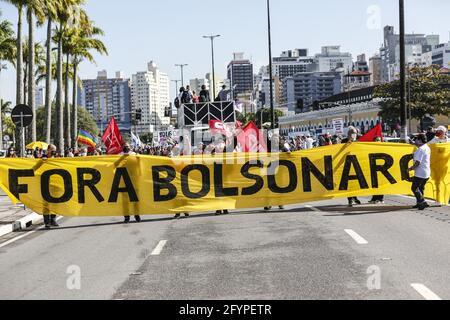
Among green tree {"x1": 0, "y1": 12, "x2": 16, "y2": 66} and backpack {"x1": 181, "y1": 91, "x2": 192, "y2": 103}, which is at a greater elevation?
green tree {"x1": 0, "y1": 12, "x2": 16, "y2": 66}

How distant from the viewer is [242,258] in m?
10.7

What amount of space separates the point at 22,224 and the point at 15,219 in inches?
27.0

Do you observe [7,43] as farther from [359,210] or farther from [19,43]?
[359,210]

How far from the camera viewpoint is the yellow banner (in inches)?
667

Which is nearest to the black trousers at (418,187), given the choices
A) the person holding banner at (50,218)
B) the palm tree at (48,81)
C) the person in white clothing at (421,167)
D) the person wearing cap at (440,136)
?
the person in white clothing at (421,167)

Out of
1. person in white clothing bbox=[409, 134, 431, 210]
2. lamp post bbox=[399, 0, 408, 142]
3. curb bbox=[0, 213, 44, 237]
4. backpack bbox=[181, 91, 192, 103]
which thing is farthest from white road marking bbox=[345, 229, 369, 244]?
backpack bbox=[181, 91, 192, 103]

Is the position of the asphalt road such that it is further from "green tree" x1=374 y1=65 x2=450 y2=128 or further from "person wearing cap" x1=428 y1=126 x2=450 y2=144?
"green tree" x1=374 y1=65 x2=450 y2=128

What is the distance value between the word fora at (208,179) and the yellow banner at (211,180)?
2cm

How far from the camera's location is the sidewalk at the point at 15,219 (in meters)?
16.4

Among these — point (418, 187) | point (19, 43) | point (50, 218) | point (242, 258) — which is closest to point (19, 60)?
point (19, 43)

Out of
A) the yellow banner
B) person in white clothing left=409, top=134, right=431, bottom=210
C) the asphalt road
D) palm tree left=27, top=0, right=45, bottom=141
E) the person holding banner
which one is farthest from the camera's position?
palm tree left=27, top=0, right=45, bottom=141

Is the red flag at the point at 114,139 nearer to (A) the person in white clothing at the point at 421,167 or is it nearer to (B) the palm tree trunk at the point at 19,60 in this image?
(A) the person in white clothing at the point at 421,167

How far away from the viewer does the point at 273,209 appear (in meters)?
18.5
